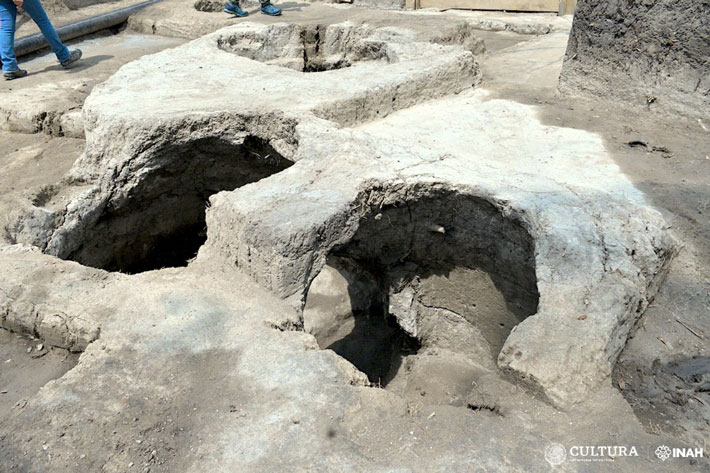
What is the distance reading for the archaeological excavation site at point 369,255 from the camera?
2.29 meters

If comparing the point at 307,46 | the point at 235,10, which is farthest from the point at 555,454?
the point at 235,10

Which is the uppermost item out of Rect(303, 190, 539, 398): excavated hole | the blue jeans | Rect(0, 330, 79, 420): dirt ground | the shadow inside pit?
the blue jeans

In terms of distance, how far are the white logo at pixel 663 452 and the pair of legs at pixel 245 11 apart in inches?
301

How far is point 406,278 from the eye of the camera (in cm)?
464

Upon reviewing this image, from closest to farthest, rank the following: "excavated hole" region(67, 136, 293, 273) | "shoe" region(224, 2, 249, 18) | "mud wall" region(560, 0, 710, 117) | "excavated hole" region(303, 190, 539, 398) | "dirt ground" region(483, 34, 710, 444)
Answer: "dirt ground" region(483, 34, 710, 444), "excavated hole" region(303, 190, 539, 398), "mud wall" region(560, 0, 710, 117), "excavated hole" region(67, 136, 293, 273), "shoe" region(224, 2, 249, 18)

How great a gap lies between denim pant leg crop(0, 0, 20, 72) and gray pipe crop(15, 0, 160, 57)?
723 millimetres

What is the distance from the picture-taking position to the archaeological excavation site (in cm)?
229

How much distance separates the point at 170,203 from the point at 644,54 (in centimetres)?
412

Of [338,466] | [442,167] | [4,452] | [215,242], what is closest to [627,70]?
[442,167]

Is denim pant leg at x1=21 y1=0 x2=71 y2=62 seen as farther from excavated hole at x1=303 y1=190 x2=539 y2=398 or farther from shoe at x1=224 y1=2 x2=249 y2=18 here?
excavated hole at x1=303 y1=190 x2=539 y2=398

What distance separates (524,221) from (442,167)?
695 mm

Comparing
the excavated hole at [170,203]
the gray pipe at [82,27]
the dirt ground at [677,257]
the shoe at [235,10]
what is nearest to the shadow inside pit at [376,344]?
the excavated hole at [170,203]

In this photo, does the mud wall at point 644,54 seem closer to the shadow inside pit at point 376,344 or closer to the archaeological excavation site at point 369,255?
the archaeological excavation site at point 369,255

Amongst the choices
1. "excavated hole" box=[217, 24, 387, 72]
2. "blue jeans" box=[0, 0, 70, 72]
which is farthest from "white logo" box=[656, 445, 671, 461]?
"blue jeans" box=[0, 0, 70, 72]
